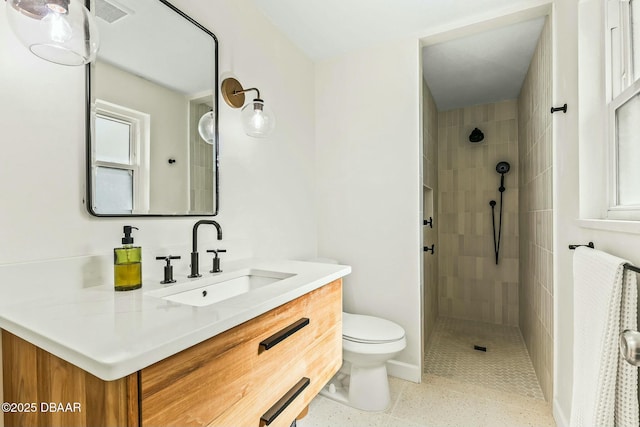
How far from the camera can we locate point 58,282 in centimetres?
92

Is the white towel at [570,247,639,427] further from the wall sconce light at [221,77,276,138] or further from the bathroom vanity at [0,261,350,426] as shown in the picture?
the wall sconce light at [221,77,276,138]

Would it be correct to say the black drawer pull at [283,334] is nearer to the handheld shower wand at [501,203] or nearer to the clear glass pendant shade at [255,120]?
the clear glass pendant shade at [255,120]

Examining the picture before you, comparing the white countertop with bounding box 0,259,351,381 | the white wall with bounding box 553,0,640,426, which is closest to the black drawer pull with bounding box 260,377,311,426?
the white countertop with bounding box 0,259,351,381

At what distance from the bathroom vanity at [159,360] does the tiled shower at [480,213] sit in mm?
1772

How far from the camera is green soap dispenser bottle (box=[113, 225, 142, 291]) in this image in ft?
3.21

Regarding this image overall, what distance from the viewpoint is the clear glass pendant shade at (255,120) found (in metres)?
1.52

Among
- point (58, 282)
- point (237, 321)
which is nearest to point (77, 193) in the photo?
point (58, 282)

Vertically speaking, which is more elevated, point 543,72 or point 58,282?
point 543,72

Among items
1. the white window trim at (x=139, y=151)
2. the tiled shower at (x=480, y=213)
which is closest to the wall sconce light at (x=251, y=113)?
the white window trim at (x=139, y=151)

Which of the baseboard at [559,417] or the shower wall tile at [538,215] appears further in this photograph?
the shower wall tile at [538,215]

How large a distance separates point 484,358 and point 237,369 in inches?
90.9

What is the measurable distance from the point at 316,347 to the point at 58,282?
0.87 meters

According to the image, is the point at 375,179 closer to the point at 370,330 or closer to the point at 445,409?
the point at 370,330

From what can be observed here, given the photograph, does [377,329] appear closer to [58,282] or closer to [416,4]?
[58,282]
